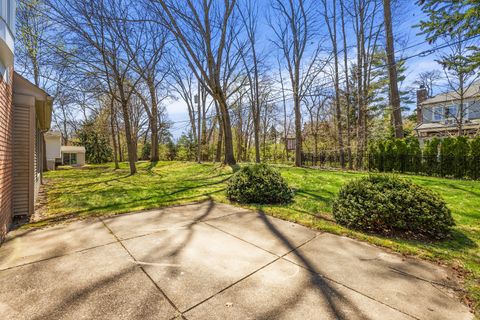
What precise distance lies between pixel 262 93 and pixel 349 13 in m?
9.50

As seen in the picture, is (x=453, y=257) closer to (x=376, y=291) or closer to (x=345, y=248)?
(x=345, y=248)

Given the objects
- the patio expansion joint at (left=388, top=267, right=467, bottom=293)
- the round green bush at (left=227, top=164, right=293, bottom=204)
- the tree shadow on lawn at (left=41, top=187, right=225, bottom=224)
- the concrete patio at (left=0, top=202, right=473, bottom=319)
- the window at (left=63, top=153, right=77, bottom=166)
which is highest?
the window at (left=63, top=153, right=77, bottom=166)

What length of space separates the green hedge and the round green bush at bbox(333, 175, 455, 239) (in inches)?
315

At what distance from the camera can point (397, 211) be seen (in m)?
3.72

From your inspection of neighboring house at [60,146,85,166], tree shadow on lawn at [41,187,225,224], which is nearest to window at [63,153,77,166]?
neighboring house at [60,146,85,166]

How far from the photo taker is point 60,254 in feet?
9.72

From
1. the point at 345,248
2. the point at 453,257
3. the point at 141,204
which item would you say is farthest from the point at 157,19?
the point at 453,257

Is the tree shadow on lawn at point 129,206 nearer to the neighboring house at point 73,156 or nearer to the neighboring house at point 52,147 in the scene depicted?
the neighboring house at point 52,147

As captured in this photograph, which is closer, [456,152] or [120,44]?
[456,152]

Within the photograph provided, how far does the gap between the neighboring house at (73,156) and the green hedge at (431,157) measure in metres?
28.9

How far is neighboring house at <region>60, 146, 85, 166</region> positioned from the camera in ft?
85.1

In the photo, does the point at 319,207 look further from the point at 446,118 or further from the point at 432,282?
the point at 446,118

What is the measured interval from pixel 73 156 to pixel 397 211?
32692 mm

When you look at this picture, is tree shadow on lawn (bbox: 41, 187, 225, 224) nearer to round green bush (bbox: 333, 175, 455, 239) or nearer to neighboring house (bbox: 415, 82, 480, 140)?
round green bush (bbox: 333, 175, 455, 239)
